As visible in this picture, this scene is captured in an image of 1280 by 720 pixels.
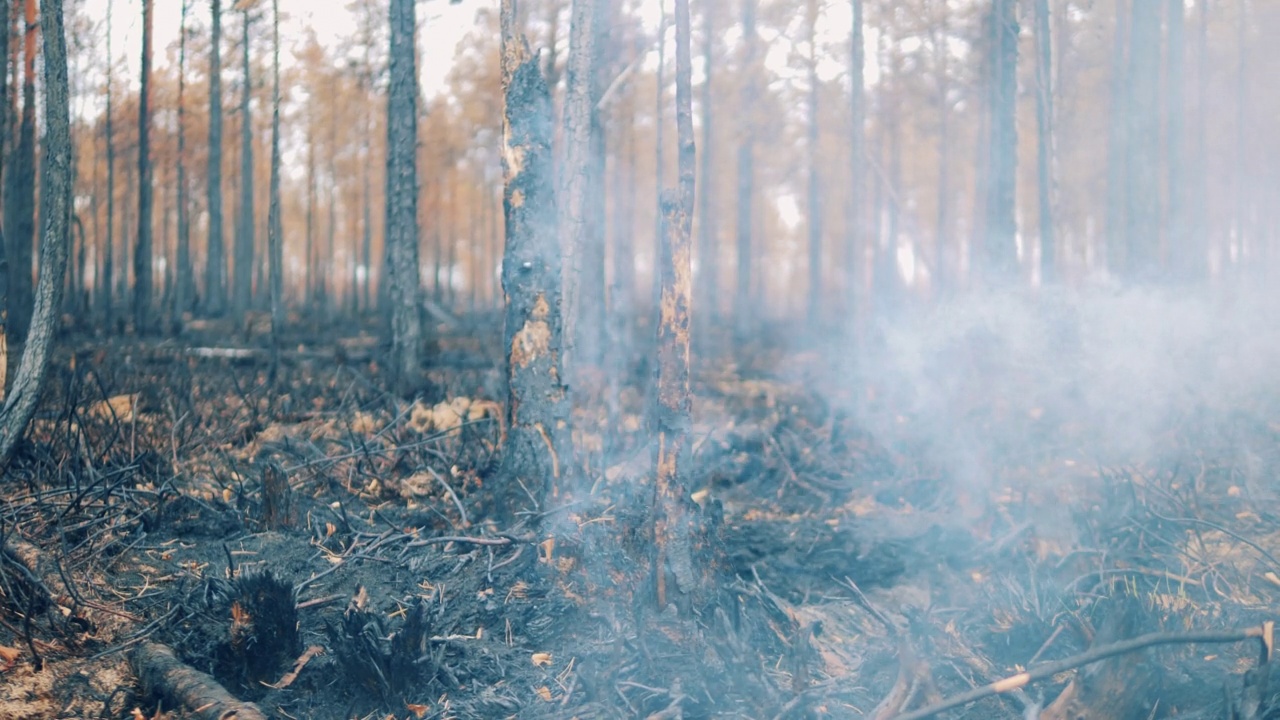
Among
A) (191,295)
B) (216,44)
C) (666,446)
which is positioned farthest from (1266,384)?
(191,295)

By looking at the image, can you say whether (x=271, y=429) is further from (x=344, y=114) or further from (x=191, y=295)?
(x=344, y=114)

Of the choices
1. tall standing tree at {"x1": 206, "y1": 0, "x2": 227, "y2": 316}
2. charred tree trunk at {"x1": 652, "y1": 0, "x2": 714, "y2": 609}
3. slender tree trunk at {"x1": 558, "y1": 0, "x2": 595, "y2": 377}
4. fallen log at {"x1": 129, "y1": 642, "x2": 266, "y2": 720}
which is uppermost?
tall standing tree at {"x1": 206, "y1": 0, "x2": 227, "y2": 316}

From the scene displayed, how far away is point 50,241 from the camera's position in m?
6.80

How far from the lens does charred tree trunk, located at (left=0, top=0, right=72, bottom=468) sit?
6.56 metres

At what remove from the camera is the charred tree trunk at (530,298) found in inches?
254

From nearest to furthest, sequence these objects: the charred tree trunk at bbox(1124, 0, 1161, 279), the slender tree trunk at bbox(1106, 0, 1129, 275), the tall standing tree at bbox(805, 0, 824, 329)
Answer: the charred tree trunk at bbox(1124, 0, 1161, 279), the slender tree trunk at bbox(1106, 0, 1129, 275), the tall standing tree at bbox(805, 0, 824, 329)

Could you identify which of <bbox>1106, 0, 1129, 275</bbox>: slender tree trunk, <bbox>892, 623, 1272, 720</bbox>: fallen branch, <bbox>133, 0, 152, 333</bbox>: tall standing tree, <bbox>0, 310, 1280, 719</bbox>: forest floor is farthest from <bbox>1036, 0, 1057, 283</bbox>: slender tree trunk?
<bbox>133, 0, 152, 333</bbox>: tall standing tree

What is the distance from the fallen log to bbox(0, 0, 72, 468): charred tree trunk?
306cm

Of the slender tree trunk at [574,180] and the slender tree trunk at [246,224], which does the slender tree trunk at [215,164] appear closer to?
the slender tree trunk at [246,224]

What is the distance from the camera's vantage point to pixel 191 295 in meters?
23.4

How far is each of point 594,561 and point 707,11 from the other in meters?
18.4

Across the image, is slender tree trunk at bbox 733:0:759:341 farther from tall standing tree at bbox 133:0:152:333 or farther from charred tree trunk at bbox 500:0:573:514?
charred tree trunk at bbox 500:0:573:514

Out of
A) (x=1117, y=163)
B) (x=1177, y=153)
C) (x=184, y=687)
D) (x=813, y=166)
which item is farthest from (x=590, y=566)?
(x=813, y=166)

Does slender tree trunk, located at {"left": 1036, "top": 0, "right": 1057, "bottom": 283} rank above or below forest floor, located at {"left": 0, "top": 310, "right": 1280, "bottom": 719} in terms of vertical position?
above
